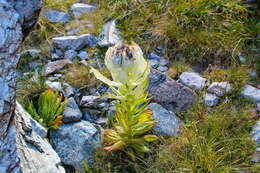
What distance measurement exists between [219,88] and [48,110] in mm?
1934

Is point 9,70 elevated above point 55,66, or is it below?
above

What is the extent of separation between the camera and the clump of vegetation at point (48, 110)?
3.51m

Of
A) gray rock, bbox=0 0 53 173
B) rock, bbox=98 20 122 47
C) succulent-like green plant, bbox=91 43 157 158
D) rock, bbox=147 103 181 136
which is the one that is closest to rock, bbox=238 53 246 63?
rock, bbox=147 103 181 136

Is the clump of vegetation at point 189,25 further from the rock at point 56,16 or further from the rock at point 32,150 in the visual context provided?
the rock at point 32,150

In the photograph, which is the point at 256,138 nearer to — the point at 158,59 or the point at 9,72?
the point at 158,59

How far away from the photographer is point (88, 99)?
3.96 m

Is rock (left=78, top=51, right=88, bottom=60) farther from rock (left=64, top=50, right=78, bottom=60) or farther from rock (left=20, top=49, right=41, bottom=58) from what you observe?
rock (left=20, top=49, right=41, bottom=58)

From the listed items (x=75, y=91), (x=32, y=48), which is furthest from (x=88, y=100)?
(x=32, y=48)

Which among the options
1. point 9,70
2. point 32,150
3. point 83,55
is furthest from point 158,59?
point 9,70

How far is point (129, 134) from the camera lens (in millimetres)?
3230

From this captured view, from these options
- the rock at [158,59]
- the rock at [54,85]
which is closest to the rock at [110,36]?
the rock at [158,59]

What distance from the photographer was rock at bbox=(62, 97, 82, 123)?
143 inches

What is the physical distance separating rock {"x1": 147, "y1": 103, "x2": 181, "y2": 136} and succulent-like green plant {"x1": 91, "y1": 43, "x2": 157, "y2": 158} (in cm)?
15

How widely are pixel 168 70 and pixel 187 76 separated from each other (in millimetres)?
327
